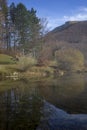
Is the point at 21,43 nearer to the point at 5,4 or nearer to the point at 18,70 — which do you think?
the point at 5,4

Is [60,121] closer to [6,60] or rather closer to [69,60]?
[6,60]

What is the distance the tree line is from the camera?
7512 centimetres

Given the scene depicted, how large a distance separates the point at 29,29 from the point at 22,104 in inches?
2287

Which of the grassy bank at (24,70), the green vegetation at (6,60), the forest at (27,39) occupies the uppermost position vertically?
the forest at (27,39)

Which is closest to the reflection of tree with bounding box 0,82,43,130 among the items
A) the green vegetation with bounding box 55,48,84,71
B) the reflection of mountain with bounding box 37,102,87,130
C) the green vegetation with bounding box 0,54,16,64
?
the reflection of mountain with bounding box 37,102,87,130

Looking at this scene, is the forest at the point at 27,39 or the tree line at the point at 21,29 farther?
the tree line at the point at 21,29

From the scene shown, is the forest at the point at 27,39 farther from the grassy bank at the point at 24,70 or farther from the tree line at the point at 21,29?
the grassy bank at the point at 24,70

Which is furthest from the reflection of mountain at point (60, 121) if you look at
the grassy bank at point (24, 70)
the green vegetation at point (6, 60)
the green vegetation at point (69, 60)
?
the green vegetation at point (69, 60)

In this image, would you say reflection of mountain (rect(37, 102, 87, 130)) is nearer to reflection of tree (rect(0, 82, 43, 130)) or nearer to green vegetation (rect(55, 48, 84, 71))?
reflection of tree (rect(0, 82, 43, 130))

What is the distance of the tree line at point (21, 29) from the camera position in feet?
246

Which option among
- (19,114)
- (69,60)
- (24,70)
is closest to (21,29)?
(69,60)

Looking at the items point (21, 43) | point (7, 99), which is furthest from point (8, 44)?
point (7, 99)

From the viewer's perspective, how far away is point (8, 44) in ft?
261

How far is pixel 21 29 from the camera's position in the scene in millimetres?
76000
